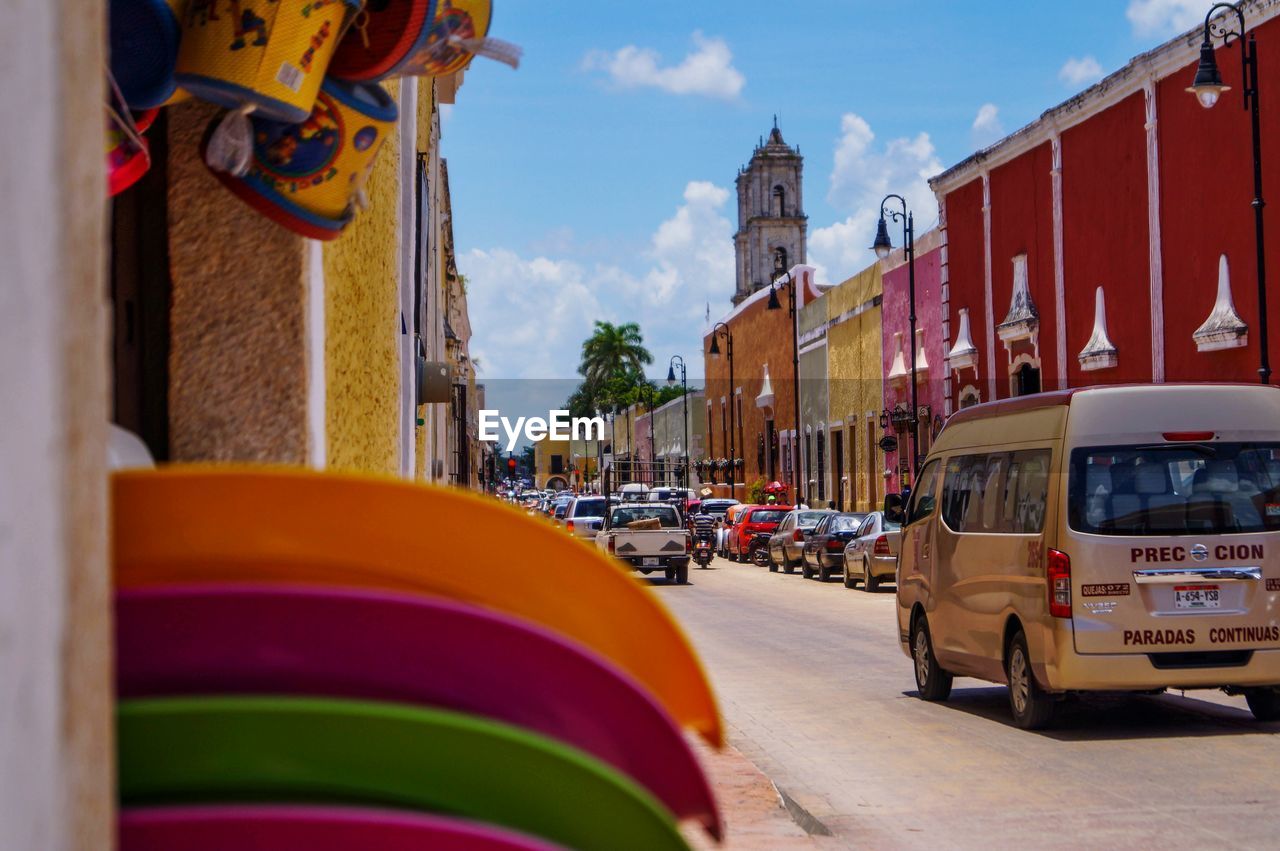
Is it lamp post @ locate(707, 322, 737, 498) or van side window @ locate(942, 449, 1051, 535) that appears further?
lamp post @ locate(707, 322, 737, 498)

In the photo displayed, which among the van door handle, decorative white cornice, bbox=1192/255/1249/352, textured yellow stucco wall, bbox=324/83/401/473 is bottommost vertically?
the van door handle

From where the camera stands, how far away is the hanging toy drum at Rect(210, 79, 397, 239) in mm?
3529

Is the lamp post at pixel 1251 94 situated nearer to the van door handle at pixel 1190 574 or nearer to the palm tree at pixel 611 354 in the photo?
the van door handle at pixel 1190 574

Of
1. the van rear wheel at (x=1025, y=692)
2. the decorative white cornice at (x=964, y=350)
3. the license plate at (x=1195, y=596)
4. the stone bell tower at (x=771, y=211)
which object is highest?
the stone bell tower at (x=771, y=211)

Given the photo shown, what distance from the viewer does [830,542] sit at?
108ft

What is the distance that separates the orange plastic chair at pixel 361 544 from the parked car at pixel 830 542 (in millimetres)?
30421

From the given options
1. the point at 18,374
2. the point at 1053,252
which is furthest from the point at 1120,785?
the point at 1053,252

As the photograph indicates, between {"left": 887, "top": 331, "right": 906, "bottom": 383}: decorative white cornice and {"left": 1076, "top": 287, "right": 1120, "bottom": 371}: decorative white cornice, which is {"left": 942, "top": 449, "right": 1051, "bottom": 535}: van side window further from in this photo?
{"left": 887, "top": 331, "right": 906, "bottom": 383}: decorative white cornice

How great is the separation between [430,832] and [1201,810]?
24.5ft

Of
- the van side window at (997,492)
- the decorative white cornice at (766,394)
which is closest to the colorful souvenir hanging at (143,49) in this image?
the van side window at (997,492)

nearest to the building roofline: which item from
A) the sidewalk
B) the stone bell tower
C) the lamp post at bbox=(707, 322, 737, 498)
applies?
the sidewalk

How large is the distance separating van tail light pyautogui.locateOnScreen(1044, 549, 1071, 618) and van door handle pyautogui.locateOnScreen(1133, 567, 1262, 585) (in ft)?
1.54

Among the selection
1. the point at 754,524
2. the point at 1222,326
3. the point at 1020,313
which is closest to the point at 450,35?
the point at 1222,326

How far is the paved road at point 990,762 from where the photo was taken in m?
7.66
